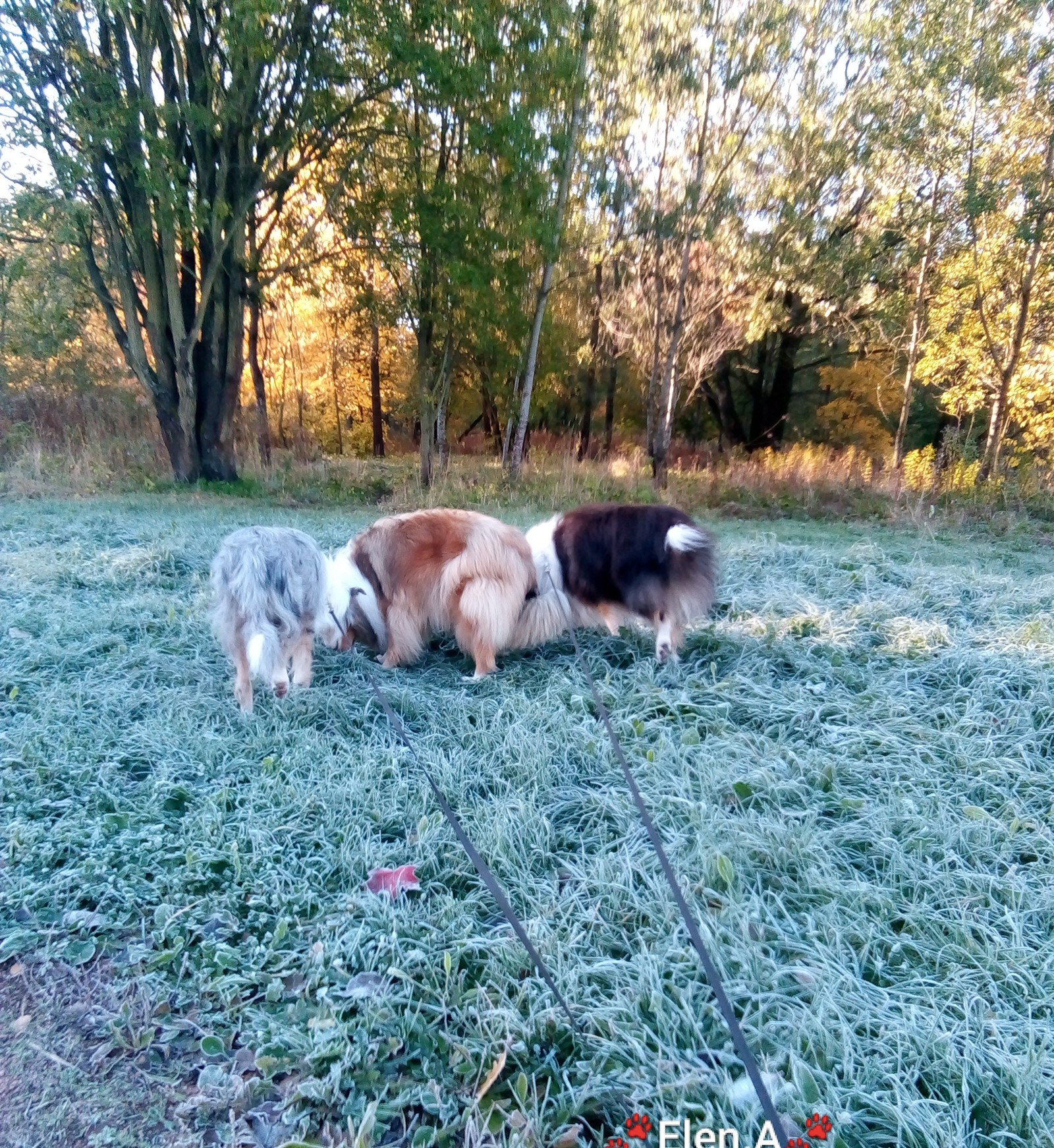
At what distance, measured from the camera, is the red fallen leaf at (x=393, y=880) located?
2256mm

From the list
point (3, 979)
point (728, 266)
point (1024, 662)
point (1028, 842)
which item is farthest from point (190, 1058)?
point (728, 266)

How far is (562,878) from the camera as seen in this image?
92.3 inches

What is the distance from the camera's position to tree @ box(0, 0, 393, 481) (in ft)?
33.4

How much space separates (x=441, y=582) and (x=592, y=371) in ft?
67.7

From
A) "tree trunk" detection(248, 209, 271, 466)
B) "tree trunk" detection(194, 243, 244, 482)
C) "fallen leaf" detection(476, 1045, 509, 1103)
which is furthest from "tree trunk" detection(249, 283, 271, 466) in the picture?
"fallen leaf" detection(476, 1045, 509, 1103)

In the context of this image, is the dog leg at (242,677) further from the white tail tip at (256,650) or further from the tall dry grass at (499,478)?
the tall dry grass at (499,478)

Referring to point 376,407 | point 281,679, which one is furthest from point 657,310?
point 281,679

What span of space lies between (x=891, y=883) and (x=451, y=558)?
290 cm

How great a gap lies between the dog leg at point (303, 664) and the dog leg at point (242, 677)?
1.10 ft

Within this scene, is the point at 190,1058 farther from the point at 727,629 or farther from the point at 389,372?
the point at 389,372

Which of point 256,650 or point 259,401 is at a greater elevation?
point 259,401

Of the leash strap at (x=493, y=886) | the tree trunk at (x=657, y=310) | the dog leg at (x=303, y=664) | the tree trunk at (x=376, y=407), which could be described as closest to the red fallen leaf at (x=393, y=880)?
the leash strap at (x=493, y=886)

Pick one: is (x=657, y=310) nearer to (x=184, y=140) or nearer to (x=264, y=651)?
(x=184, y=140)

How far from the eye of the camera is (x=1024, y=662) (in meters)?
3.87
